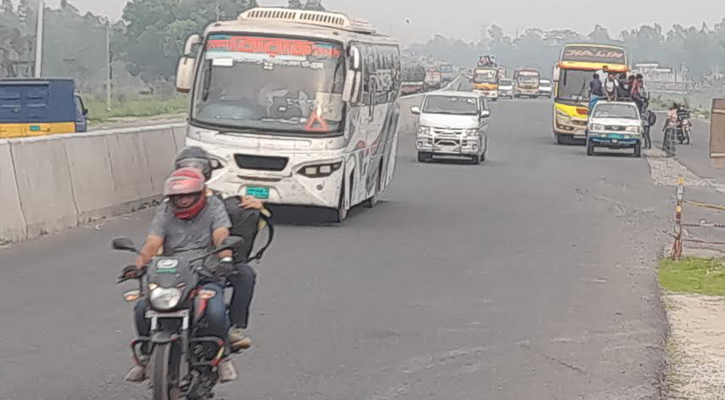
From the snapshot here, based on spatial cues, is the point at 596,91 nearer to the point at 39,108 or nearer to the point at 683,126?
the point at 683,126

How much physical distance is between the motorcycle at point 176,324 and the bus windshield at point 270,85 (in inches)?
422

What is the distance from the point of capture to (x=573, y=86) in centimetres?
4269

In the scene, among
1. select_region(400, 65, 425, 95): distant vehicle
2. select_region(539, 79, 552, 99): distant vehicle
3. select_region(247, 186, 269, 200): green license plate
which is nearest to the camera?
select_region(247, 186, 269, 200): green license plate

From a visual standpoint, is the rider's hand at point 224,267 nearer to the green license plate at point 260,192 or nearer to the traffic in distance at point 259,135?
the traffic in distance at point 259,135

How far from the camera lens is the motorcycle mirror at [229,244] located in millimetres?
6766

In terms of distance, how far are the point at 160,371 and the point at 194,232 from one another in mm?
946

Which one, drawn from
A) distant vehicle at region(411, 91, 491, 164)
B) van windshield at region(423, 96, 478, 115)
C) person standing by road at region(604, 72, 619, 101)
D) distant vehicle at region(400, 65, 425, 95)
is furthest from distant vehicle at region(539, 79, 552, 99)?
distant vehicle at region(411, 91, 491, 164)

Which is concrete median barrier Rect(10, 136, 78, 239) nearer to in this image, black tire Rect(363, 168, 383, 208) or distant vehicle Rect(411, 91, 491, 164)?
black tire Rect(363, 168, 383, 208)

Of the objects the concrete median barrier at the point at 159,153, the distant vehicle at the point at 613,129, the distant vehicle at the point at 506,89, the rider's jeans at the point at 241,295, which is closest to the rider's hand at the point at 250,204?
the rider's jeans at the point at 241,295

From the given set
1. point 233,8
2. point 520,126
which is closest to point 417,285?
point 520,126

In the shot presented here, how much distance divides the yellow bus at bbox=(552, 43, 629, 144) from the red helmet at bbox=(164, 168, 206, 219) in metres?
36.0

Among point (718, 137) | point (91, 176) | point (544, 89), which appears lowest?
point (544, 89)

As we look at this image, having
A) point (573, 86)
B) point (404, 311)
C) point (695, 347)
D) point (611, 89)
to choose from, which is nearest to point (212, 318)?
point (404, 311)

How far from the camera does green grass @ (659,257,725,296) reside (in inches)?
521
